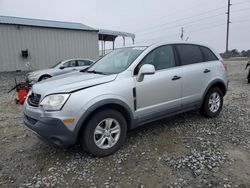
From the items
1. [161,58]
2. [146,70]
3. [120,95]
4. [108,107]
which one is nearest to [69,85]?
[108,107]

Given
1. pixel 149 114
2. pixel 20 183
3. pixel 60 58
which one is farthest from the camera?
pixel 60 58

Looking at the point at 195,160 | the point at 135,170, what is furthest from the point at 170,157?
the point at 135,170

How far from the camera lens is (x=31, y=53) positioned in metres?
15.0

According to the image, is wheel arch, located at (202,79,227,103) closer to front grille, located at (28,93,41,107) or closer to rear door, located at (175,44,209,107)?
rear door, located at (175,44,209,107)

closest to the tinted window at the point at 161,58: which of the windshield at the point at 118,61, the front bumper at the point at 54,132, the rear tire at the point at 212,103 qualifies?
the windshield at the point at 118,61

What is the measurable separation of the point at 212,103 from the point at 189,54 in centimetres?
128

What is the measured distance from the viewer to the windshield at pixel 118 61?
3197mm

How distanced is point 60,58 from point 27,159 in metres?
14.4

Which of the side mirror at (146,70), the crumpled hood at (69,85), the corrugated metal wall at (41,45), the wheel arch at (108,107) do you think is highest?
the corrugated metal wall at (41,45)

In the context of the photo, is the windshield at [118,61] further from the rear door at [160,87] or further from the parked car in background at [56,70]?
the parked car in background at [56,70]

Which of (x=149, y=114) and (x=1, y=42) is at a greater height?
(x=1, y=42)

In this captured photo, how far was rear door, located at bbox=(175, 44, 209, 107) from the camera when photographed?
364 cm

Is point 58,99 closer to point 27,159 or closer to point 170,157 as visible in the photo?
point 27,159

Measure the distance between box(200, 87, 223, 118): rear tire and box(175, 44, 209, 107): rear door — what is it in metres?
0.32
